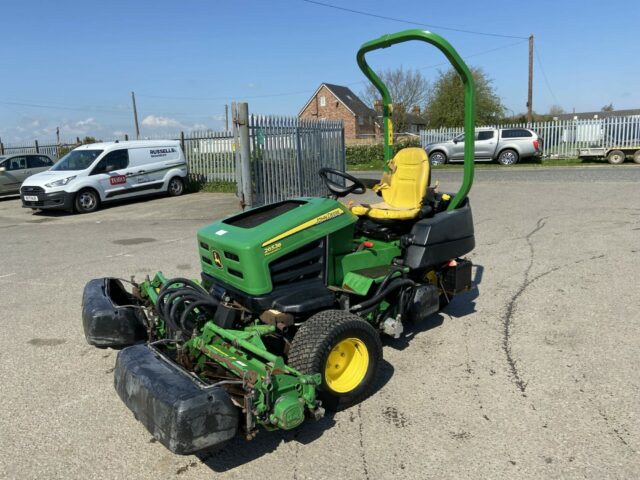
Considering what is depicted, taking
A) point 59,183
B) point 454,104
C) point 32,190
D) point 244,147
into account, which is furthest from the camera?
point 454,104

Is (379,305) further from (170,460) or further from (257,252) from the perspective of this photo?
(170,460)

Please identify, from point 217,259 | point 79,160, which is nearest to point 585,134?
point 79,160

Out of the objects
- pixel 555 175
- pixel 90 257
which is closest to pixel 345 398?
pixel 90 257

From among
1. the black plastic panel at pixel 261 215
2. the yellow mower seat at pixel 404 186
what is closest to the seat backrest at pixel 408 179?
the yellow mower seat at pixel 404 186

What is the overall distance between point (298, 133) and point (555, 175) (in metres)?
9.41

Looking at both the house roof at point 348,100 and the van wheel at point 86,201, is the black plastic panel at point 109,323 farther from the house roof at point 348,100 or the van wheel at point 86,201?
the house roof at point 348,100

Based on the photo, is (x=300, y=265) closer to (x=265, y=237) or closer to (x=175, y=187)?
(x=265, y=237)

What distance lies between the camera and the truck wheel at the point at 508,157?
22422mm

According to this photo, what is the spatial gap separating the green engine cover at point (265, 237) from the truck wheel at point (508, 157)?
66.5 ft

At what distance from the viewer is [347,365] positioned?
11.6ft

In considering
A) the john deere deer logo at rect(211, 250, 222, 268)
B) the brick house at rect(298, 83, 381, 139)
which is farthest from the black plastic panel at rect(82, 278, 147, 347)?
the brick house at rect(298, 83, 381, 139)

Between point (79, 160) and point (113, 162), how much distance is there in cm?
90

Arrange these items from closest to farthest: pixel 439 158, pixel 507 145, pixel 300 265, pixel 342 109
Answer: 1. pixel 300 265
2. pixel 507 145
3. pixel 439 158
4. pixel 342 109

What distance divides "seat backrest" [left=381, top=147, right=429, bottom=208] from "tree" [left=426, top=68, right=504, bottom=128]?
37413 millimetres
